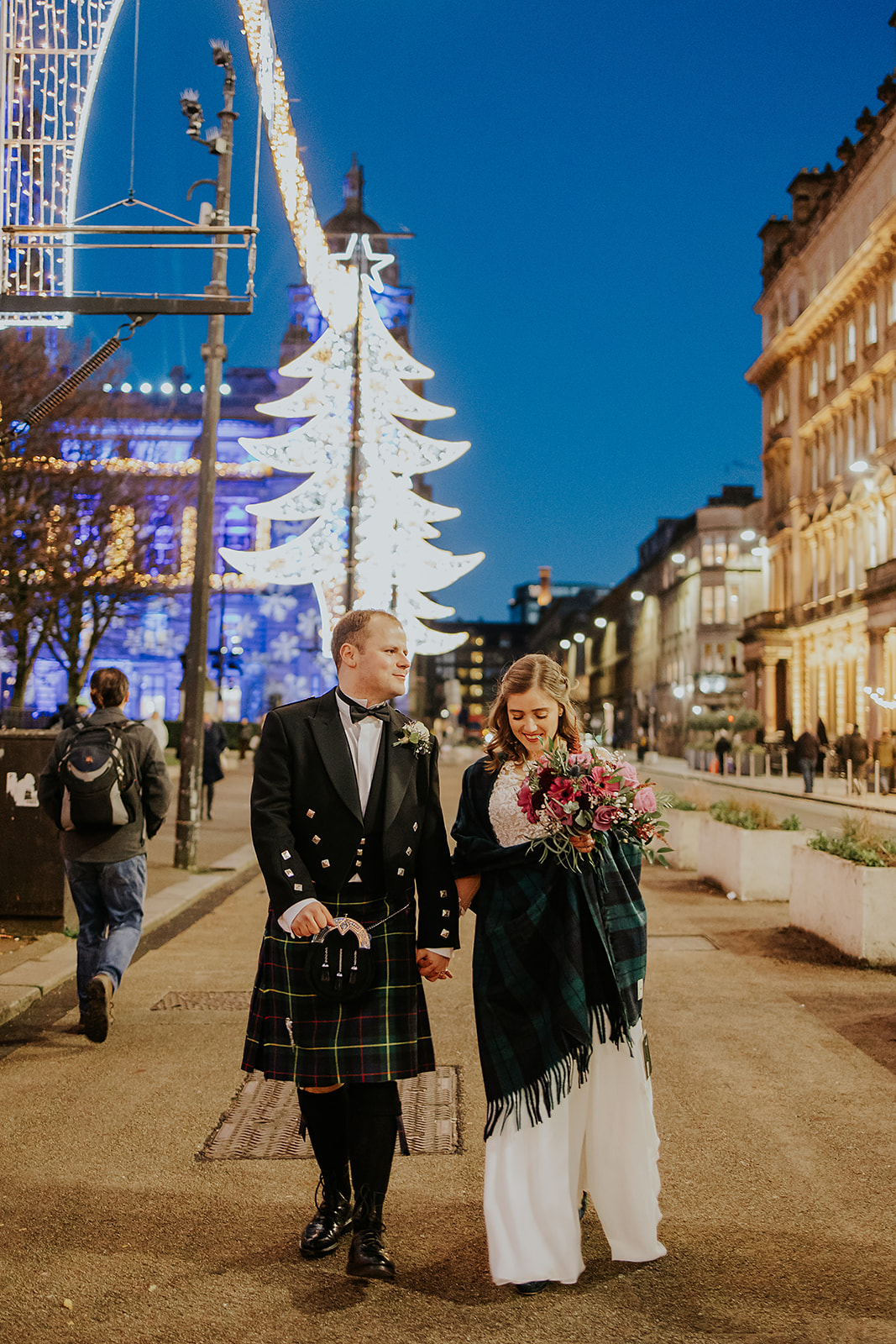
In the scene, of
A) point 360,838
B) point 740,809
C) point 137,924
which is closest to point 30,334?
point 740,809

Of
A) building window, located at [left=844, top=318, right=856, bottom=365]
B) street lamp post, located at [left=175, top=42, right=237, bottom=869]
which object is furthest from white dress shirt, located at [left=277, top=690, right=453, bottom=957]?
building window, located at [left=844, top=318, right=856, bottom=365]

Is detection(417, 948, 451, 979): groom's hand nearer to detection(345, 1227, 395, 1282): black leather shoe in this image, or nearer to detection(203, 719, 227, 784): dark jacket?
detection(345, 1227, 395, 1282): black leather shoe

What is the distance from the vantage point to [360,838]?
394cm

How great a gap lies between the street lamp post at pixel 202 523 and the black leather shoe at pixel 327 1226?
35.9 feet

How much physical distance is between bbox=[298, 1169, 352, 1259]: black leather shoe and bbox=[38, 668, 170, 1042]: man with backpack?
3029 millimetres

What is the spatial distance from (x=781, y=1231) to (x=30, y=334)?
2514cm

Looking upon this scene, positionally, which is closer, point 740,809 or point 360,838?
point 360,838

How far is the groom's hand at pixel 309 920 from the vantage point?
12.3 feet

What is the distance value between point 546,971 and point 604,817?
0.53 metres

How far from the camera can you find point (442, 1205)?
4445 millimetres

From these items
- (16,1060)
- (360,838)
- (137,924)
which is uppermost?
(360,838)

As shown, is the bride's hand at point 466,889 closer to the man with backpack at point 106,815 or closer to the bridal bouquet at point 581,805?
the bridal bouquet at point 581,805

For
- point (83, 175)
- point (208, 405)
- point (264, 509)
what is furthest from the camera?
point (264, 509)

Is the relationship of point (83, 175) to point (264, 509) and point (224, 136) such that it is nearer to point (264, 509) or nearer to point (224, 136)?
point (224, 136)
